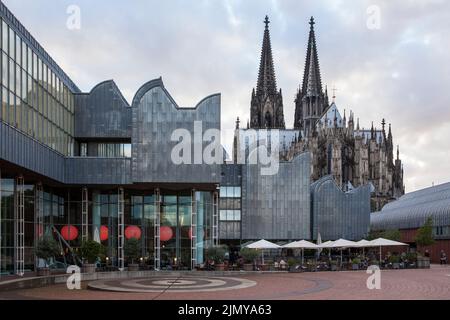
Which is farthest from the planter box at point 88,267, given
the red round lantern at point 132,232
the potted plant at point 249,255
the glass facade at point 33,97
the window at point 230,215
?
the window at point 230,215

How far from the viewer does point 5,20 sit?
33.4m

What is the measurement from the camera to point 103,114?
49031mm

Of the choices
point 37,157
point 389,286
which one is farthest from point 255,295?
point 37,157

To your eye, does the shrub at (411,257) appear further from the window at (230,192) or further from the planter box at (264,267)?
the window at (230,192)

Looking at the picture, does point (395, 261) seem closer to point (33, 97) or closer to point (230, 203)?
point (230, 203)

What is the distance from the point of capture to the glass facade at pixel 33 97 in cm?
3359

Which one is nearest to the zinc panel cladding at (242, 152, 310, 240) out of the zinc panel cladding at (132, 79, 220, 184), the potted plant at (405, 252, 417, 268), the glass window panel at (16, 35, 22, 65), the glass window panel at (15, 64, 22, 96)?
the potted plant at (405, 252, 417, 268)

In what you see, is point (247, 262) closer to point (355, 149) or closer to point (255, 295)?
point (255, 295)

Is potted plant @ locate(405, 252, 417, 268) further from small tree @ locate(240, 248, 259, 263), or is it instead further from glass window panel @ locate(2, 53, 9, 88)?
glass window panel @ locate(2, 53, 9, 88)

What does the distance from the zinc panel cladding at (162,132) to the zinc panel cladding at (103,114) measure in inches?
105

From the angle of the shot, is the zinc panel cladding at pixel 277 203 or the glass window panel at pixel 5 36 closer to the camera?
the glass window panel at pixel 5 36

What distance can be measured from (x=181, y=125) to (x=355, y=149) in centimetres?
8946

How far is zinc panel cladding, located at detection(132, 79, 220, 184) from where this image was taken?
152 ft
